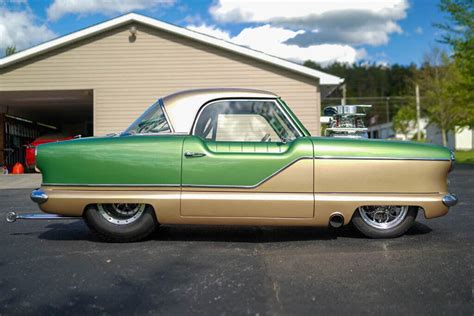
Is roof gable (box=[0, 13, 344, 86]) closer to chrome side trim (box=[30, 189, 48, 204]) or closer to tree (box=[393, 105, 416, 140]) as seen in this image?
chrome side trim (box=[30, 189, 48, 204])

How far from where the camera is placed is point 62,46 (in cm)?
1388

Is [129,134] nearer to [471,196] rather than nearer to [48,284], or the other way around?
[48,284]

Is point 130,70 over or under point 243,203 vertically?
over

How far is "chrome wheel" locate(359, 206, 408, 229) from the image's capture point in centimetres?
434

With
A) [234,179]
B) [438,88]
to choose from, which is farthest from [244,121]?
[438,88]

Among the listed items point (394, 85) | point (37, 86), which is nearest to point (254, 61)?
point (37, 86)

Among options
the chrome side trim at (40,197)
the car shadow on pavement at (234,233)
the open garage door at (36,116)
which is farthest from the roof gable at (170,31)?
the chrome side trim at (40,197)

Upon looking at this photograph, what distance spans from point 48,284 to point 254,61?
11.5 meters

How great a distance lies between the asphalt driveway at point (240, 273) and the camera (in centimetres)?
273

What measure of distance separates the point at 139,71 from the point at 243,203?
423 inches

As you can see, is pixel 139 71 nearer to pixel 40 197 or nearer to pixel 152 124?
pixel 152 124

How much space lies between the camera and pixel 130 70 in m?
13.9

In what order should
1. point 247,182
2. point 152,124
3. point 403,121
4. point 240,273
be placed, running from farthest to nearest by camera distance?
1. point 403,121
2. point 152,124
3. point 247,182
4. point 240,273

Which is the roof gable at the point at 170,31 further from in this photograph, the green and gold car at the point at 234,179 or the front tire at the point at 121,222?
the front tire at the point at 121,222
